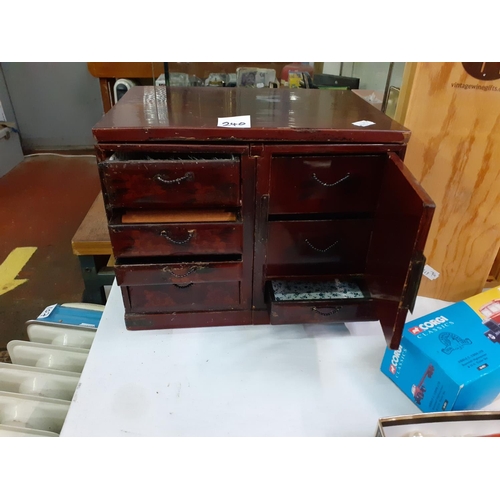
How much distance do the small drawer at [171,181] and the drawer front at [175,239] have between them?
5 cm

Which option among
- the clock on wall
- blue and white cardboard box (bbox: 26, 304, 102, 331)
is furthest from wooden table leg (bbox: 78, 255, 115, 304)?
the clock on wall

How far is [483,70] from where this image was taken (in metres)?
0.84

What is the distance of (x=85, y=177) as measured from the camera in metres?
2.94

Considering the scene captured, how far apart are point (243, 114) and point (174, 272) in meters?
0.38

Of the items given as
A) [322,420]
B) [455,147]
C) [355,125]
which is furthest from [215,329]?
[455,147]

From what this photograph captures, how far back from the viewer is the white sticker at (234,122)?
800 mm

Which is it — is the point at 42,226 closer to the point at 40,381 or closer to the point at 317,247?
the point at 40,381

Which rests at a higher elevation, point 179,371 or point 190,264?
point 190,264

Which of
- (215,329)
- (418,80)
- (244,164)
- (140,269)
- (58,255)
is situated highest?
(418,80)

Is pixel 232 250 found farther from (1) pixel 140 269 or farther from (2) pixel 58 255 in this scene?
(2) pixel 58 255

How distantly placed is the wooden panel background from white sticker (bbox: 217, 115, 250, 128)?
0.38 m

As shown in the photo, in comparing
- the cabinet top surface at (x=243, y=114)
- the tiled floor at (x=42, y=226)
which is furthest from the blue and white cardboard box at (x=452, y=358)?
the tiled floor at (x=42, y=226)

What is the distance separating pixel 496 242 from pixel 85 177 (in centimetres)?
271

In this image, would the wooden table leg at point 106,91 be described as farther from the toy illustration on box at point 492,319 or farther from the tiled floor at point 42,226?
the toy illustration on box at point 492,319
